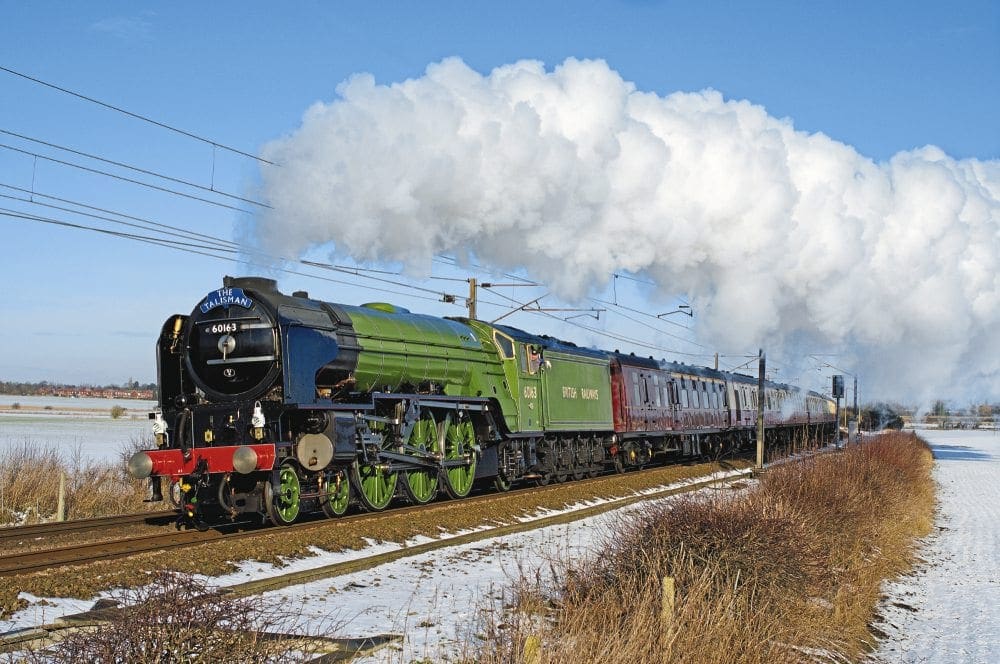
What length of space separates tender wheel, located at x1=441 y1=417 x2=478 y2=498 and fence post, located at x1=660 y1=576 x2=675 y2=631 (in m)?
10.5

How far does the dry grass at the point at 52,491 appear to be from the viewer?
17297 millimetres

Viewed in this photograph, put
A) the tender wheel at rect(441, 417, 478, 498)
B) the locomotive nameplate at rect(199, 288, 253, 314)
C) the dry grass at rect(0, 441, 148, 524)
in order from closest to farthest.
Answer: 1. the locomotive nameplate at rect(199, 288, 253, 314)
2. the dry grass at rect(0, 441, 148, 524)
3. the tender wheel at rect(441, 417, 478, 498)

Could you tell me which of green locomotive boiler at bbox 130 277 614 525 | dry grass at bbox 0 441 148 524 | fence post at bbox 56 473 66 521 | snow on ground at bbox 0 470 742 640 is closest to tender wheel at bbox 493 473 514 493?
green locomotive boiler at bbox 130 277 614 525

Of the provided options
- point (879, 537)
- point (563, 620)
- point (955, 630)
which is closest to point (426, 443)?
point (879, 537)

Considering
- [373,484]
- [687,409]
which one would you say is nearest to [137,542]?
[373,484]

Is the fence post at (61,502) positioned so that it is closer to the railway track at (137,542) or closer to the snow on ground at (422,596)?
the railway track at (137,542)

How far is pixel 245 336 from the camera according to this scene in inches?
550

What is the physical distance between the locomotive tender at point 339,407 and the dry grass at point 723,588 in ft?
15.8

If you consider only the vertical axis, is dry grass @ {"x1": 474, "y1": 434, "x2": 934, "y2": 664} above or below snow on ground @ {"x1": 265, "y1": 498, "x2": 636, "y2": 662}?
above

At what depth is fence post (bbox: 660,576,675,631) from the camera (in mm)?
6895

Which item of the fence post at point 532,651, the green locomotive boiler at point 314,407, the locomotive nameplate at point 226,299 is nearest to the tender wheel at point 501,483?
the green locomotive boiler at point 314,407

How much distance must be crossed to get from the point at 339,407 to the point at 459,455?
4600 mm

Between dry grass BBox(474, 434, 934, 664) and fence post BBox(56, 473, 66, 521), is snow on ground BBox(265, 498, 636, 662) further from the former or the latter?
fence post BBox(56, 473, 66, 521)

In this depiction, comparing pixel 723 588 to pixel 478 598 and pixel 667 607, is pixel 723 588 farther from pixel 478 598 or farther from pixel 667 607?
pixel 478 598
